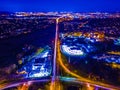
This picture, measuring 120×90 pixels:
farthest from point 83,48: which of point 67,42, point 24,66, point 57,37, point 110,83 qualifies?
point 110,83

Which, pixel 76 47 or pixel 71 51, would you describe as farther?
pixel 76 47

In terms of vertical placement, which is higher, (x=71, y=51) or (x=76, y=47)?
(x=76, y=47)

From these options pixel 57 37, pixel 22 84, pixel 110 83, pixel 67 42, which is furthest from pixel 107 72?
pixel 57 37

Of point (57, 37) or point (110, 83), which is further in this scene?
point (57, 37)

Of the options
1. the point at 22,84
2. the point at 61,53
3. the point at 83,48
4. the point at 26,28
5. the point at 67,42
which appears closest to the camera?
the point at 22,84

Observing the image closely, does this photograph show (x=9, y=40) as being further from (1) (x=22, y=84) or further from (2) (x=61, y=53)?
(1) (x=22, y=84)

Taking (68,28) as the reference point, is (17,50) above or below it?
below

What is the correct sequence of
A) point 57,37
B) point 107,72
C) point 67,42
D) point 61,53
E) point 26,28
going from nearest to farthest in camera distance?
point 107,72 < point 61,53 < point 67,42 < point 57,37 < point 26,28

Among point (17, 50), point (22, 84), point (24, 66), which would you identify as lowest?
point (22, 84)

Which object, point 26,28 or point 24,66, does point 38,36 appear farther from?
point 24,66
